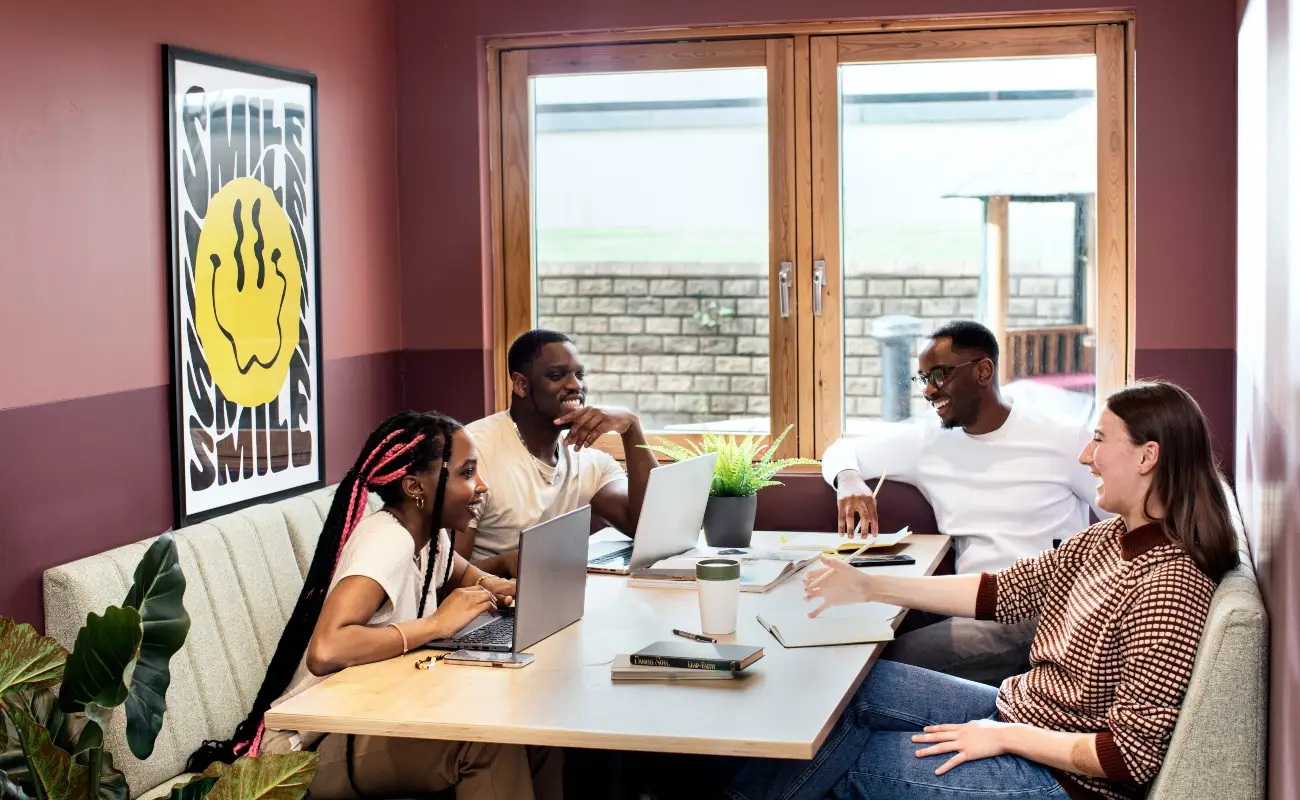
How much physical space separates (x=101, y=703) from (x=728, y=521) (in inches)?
67.4

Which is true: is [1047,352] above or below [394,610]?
above

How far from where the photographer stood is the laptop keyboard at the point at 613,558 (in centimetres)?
329

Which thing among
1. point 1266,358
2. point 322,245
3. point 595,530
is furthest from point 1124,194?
point 322,245

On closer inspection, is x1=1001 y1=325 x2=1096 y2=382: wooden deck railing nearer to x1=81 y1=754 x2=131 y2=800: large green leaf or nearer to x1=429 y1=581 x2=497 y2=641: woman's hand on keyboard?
x1=429 y1=581 x2=497 y2=641: woman's hand on keyboard

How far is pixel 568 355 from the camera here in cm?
369

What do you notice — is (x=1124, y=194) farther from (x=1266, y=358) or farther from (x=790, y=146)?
(x=1266, y=358)

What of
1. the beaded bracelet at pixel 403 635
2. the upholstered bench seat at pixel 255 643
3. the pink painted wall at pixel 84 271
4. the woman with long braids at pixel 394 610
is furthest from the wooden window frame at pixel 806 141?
the beaded bracelet at pixel 403 635

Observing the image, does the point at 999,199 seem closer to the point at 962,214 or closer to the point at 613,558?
the point at 962,214

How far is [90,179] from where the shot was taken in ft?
9.73

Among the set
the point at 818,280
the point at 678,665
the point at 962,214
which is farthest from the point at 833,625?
the point at 962,214

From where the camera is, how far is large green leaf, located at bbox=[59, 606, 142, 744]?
2.21 m

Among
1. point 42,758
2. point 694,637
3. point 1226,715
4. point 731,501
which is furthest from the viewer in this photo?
point 731,501

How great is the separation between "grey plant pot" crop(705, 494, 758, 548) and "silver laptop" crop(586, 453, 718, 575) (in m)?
0.05

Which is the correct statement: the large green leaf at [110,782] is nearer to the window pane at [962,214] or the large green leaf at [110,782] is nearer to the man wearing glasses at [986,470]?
the man wearing glasses at [986,470]
